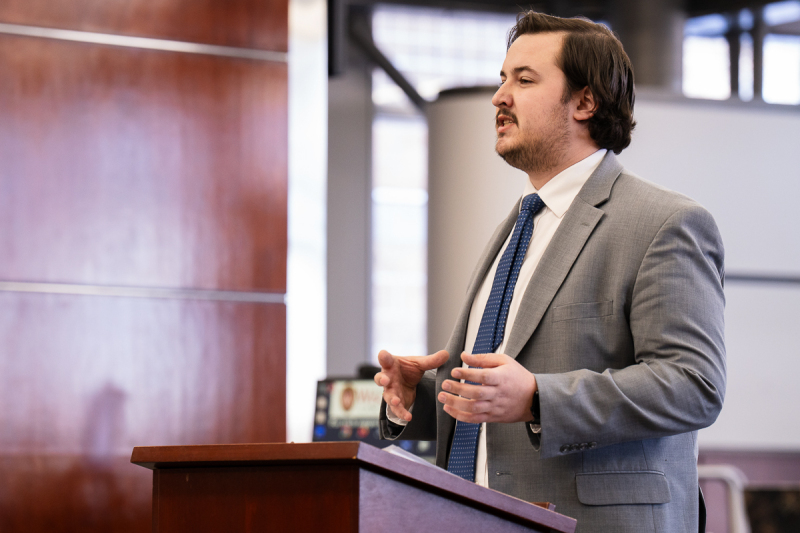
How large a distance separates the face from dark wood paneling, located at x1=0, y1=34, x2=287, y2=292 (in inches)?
65.2

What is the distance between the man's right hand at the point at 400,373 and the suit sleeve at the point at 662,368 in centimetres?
30

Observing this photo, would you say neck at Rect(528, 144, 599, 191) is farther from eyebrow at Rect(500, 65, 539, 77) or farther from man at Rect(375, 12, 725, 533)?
eyebrow at Rect(500, 65, 539, 77)

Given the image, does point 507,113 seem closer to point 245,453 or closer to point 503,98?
point 503,98

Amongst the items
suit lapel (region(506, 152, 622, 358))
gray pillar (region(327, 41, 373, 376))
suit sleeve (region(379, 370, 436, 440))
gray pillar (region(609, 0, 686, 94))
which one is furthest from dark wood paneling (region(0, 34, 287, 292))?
gray pillar (region(609, 0, 686, 94))

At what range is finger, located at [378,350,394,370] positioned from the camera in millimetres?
1512

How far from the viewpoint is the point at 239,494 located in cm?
109

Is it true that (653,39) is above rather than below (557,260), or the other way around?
above

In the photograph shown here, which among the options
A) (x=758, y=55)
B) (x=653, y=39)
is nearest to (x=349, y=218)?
(x=653, y=39)

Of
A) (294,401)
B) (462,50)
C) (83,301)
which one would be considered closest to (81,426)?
(83,301)

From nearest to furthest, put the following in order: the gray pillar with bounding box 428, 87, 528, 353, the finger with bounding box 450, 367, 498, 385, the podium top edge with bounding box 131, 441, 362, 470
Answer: the podium top edge with bounding box 131, 441, 362, 470 < the finger with bounding box 450, 367, 498, 385 < the gray pillar with bounding box 428, 87, 528, 353

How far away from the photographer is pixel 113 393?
119 inches

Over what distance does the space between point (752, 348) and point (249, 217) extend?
2813 millimetres

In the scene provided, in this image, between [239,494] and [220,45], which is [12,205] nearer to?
[220,45]

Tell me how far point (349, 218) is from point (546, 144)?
578 centimetres
